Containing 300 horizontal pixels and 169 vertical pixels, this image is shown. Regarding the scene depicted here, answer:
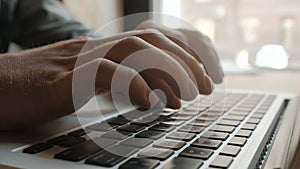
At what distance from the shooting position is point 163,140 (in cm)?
33

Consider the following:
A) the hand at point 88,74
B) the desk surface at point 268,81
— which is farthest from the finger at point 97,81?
the desk surface at point 268,81

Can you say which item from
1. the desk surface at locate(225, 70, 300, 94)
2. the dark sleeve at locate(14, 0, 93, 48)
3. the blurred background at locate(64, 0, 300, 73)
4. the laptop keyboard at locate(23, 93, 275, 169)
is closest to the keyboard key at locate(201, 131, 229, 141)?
the laptop keyboard at locate(23, 93, 275, 169)

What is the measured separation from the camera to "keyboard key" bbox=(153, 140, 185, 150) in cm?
31

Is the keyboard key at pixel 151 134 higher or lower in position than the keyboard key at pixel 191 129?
higher

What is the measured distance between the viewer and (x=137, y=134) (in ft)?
1.13

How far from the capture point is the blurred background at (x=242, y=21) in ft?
4.25

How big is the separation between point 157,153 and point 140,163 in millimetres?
27

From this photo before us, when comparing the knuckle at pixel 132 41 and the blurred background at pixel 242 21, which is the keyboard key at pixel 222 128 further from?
the blurred background at pixel 242 21

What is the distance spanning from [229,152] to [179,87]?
0.34 feet

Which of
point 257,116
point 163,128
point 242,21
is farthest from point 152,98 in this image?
point 242,21

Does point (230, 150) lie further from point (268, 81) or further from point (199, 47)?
point (268, 81)

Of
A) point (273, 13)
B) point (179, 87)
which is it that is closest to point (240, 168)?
point (179, 87)

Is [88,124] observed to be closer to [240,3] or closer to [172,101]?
[172,101]

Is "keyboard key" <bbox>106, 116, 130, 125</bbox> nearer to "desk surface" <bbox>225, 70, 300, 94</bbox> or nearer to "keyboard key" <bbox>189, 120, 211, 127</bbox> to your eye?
"keyboard key" <bbox>189, 120, 211, 127</bbox>
